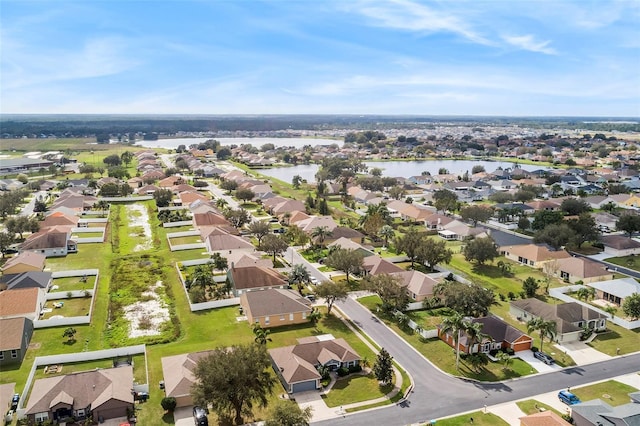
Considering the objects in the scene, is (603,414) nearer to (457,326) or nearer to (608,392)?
(608,392)

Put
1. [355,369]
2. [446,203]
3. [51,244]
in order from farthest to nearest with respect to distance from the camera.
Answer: [446,203]
[51,244]
[355,369]

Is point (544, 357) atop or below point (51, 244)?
below

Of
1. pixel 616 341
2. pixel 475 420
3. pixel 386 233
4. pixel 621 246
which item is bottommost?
pixel 616 341

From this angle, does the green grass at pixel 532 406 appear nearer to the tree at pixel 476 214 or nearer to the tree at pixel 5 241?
the tree at pixel 476 214

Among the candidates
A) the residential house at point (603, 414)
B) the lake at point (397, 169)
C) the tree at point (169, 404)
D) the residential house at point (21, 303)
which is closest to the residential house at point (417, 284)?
the residential house at point (603, 414)

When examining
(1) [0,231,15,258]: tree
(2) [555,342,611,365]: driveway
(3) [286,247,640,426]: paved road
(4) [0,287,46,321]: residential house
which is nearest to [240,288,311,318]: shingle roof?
(3) [286,247,640,426]: paved road

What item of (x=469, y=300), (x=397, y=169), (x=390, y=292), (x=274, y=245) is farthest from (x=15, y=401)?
(x=397, y=169)

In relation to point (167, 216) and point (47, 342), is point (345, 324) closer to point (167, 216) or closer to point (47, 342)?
point (47, 342)

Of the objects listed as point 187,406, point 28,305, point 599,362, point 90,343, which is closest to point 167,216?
point 28,305
